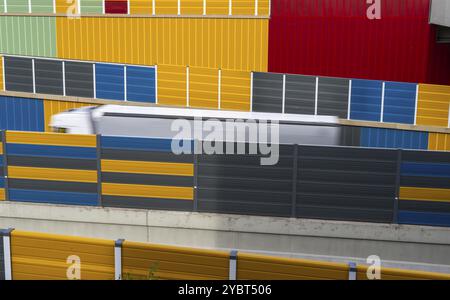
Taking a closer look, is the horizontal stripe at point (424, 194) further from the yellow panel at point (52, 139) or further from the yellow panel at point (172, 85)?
the yellow panel at point (172, 85)

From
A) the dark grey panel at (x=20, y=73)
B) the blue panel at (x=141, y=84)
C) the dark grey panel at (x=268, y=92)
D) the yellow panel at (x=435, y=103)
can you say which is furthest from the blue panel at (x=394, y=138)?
the dark grey panel at (x=20, y=73)

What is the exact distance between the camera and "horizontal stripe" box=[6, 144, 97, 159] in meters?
9.34

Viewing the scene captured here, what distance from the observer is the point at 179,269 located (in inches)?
277

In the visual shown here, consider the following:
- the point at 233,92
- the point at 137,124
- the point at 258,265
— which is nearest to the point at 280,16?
the point at 233,92

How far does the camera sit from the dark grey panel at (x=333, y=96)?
17.4 m

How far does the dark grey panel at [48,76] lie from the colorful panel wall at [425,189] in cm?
1428

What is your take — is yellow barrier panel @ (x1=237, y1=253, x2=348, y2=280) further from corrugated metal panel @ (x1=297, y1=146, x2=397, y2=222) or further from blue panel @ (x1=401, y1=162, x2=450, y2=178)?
blue panel @ (x1=401, y1=162, x2=450, y2=178)

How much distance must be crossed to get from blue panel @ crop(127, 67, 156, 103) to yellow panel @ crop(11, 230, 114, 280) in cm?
1170

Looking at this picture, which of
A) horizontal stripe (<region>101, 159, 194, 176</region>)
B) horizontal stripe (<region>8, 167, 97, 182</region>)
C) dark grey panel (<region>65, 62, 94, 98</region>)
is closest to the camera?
horizontal stripe (<region>101, 159, 194, 176</region>)

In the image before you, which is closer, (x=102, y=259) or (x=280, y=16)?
(x=102, y=259)

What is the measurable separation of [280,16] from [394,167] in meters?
11.7

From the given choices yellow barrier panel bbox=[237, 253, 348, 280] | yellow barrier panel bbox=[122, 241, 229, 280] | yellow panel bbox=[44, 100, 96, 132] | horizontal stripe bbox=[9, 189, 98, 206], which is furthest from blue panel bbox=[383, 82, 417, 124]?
yellow barrier panel bbox=[122, 241, 229, 280]
